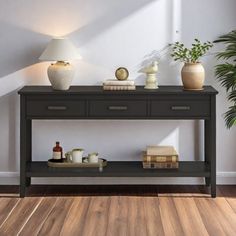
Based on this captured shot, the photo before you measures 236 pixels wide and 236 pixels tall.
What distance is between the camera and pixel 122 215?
396 cm

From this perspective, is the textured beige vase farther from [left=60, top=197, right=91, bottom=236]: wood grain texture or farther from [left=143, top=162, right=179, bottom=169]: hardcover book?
[left=60, top=197, right=91, bottom=236]: wood grain texture

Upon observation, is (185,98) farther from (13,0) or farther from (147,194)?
(13,0)

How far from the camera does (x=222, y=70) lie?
4.50 m

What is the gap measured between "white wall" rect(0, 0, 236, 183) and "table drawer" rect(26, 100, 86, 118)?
35cm

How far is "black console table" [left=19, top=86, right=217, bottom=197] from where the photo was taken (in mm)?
4336

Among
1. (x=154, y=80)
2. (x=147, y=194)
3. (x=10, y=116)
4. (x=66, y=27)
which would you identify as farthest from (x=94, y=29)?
(x=147, y=194)

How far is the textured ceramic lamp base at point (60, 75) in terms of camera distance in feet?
14.3

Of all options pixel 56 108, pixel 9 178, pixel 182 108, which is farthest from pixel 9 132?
pixel 182 108

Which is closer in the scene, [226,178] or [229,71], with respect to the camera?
[229,71]

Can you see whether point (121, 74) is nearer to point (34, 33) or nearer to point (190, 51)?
point (190, 51)

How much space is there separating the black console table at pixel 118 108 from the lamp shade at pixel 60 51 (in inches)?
8.5

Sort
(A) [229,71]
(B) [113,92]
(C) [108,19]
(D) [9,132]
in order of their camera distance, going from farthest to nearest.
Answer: (D) [9,132] → (C) [108,19] → (A) [229,71] → (B) [113,92]

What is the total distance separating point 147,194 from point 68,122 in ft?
2.47

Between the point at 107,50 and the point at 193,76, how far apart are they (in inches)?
25.7
